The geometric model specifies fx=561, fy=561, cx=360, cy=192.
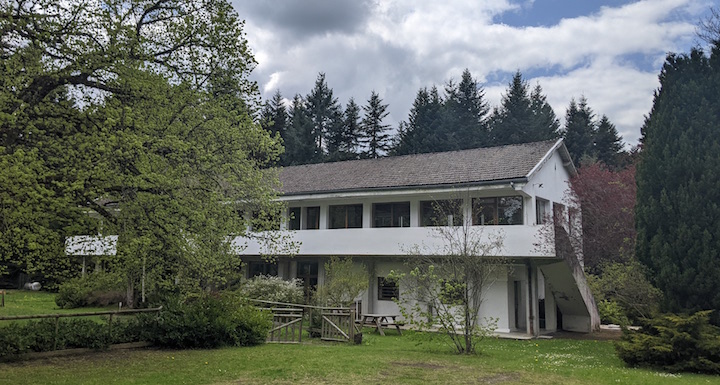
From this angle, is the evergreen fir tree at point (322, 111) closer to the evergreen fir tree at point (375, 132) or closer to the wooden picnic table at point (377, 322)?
the evergreen fir tree at point (375, 132)

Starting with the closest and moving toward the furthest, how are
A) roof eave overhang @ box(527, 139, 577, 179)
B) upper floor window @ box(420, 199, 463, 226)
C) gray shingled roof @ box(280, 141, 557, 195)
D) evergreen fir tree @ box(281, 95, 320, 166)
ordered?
upper floor window @ box(420, 199, 463, 226) → roof eave overhang @ box(527, 139, 577, 179) → gray shingled roof @ box(280, 141, 557, 195) → evergreen fir tree @ box(281, 95, 320, 166)

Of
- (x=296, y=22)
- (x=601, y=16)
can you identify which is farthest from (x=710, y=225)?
(x=296, y=22)

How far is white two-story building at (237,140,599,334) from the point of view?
22.0 metres

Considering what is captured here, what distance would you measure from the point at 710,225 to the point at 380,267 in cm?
1492

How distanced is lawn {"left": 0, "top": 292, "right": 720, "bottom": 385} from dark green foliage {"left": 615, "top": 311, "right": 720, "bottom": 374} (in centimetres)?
41

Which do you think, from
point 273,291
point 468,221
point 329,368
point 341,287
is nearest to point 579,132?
point 468,221

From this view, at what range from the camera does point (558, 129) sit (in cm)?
5453

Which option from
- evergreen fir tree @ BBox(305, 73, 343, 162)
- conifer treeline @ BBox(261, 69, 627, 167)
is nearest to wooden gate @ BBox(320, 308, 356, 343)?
conifer treeline @ BBox(261, 69, 627, 167)

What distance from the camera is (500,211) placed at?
23.6 metres

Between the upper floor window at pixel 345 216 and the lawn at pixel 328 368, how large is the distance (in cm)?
1101

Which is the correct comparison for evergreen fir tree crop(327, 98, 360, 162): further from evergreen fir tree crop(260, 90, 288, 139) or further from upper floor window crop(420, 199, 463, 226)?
upper floor window crop(420, 199, 463, 226)

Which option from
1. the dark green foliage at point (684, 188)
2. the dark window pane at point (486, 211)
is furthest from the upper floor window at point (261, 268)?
the dark green foliage at point (684, 188)

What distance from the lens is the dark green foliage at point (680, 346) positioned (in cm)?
1242

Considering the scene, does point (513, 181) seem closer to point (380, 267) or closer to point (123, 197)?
point (380, 267)
